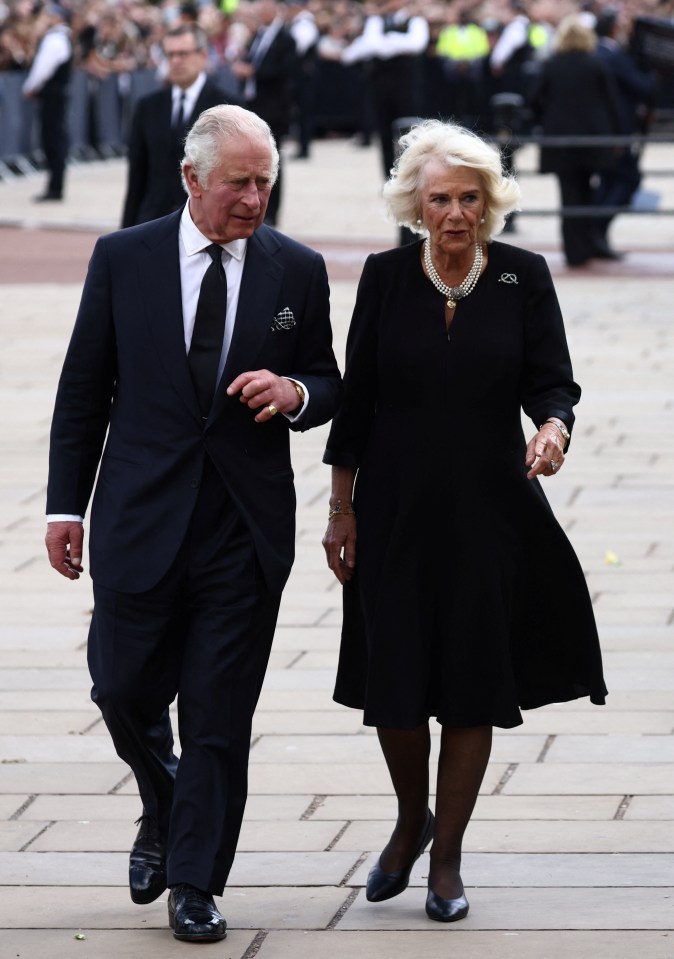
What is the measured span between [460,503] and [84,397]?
80 centimetres

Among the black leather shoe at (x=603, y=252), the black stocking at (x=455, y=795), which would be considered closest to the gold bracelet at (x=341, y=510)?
the black stocking at (x=455, y=795)

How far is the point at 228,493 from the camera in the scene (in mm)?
4090

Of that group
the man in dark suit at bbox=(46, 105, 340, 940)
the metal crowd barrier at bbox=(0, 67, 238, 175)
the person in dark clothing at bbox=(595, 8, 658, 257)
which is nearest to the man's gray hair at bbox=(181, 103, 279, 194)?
the man in dark suit at bbox=(46, 105, 340, 940)

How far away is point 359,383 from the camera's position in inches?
168

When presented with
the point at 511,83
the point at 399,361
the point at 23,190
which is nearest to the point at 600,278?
the point at 23,190

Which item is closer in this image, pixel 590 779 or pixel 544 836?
pixel 544 836

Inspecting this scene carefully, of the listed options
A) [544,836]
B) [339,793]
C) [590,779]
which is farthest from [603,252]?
[544,836]

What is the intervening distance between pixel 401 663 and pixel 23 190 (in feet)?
66.7

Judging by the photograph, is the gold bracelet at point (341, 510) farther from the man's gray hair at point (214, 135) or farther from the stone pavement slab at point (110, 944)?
the stone pavement slab at point (110, 944)

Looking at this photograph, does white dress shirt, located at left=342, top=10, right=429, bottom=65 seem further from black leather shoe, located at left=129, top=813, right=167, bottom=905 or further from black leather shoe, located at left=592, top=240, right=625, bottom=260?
black leather shoe, located at left=129, top=813, right=167, bottom=905

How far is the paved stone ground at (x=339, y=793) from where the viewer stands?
4078 millimetres

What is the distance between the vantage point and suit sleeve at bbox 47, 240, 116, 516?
4.14 meters

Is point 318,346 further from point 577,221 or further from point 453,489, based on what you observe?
point 577,221

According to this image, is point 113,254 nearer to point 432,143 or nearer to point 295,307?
point 295,307
